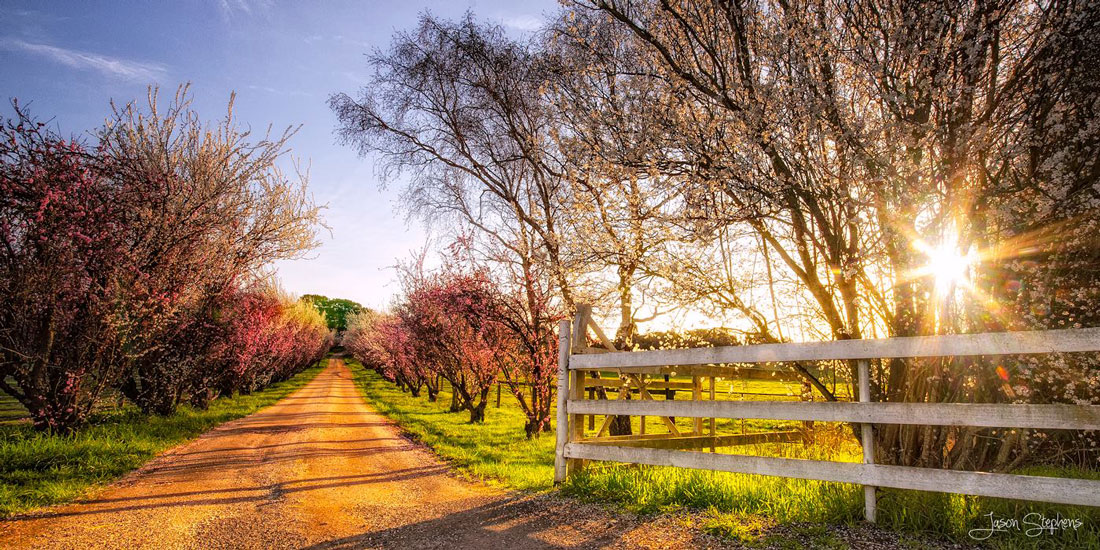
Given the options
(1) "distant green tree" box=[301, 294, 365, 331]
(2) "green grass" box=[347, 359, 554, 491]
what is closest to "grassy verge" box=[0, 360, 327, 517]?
(2) "green grass" box=[347, 359, 554, 491]

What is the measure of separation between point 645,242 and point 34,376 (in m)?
11.3

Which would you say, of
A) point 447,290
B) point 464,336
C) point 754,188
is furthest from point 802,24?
point 464,336

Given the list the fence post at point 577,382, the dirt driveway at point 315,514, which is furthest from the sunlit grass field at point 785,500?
the dirt driveway at point 315,514

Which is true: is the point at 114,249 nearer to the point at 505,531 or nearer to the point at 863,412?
the point at 505,531

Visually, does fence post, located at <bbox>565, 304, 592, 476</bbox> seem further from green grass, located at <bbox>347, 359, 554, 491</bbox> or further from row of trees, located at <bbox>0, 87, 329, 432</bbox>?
row of trees, located at <bbox>0, 87, 329, 432</bbox>

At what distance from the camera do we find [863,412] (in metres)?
4.39

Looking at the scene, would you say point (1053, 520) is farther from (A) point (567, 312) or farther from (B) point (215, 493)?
(B) point (215, 493)

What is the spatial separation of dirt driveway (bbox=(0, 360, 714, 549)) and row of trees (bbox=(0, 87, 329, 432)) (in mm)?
2733

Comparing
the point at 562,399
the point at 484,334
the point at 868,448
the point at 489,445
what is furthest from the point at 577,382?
the point at 484,334

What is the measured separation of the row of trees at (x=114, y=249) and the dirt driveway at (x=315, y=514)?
2733 millimetres
